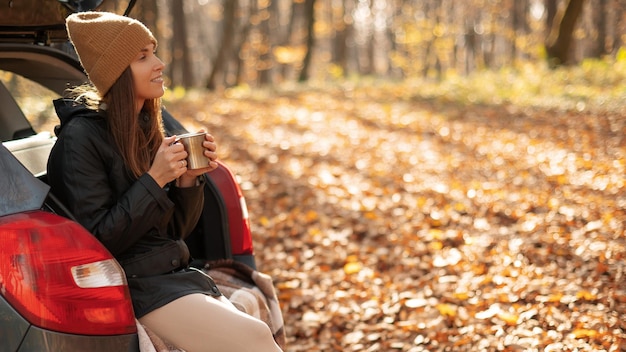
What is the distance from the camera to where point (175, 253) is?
288 centimetres

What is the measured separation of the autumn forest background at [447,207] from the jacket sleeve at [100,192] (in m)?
1.16

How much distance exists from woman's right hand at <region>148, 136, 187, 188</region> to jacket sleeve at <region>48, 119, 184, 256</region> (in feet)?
0.11

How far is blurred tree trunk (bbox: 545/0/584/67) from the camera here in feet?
53.9

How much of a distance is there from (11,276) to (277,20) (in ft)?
161

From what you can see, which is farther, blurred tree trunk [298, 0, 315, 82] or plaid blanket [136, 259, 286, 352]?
blurred tree trunk [298, 0, 315, 82]

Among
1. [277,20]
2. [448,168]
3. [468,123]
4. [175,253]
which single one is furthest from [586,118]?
[277,20]

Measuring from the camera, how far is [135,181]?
9.27ft

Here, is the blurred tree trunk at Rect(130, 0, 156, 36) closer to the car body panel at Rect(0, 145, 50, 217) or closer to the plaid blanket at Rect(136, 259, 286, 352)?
the plaid blanket at Rect(136, 259, 286, 352)

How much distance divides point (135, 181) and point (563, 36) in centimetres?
1605

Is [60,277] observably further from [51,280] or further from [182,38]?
[182,38]

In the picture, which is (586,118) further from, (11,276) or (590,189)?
(11,276)

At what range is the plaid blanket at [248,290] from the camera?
10.6 ft

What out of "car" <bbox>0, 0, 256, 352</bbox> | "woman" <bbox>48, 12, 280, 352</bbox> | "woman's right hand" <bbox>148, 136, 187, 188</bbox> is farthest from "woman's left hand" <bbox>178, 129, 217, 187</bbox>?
"car" <bbox>0, 0, 256, 352</bbox>

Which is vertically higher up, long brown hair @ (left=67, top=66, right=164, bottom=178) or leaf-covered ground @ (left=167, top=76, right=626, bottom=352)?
long brown hair @ (left=67, top=66, right=164, bottom=178)
